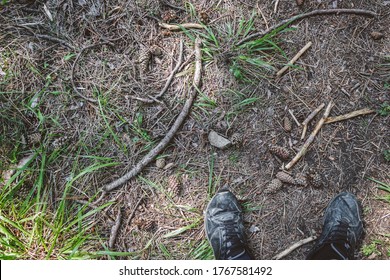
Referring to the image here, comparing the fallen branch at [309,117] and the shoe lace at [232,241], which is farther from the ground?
the fallen branch at [309,117]

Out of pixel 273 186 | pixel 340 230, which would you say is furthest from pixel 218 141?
pixel 340 230

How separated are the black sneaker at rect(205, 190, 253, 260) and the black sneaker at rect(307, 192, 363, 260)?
1.50ft

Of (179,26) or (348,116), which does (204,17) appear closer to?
(179,26)

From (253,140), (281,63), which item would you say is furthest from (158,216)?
(281,63)

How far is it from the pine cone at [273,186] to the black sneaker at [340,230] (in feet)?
1.15

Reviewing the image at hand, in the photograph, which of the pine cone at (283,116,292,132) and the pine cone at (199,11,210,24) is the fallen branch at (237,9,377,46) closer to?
the pine cone at (199,11,210,24)

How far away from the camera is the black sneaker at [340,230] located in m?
2.20

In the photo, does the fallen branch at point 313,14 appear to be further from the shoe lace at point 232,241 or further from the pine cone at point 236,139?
the shoe lace at point 232,241

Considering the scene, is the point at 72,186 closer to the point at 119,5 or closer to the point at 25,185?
the point at 25,185

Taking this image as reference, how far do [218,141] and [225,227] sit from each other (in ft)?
1.86

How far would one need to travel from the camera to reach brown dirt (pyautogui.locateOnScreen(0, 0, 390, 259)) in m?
2.24

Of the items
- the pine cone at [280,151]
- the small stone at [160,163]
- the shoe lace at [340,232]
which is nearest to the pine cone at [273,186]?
the pine cone at [280,151]

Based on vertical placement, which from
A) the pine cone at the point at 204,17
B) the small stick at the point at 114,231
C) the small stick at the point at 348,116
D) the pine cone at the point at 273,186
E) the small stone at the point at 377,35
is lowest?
the small stick at the point at 114,231

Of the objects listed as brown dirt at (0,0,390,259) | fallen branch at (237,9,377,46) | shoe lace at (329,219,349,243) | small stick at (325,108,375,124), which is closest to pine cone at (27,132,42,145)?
brown dirt at (0,0,390,259)
